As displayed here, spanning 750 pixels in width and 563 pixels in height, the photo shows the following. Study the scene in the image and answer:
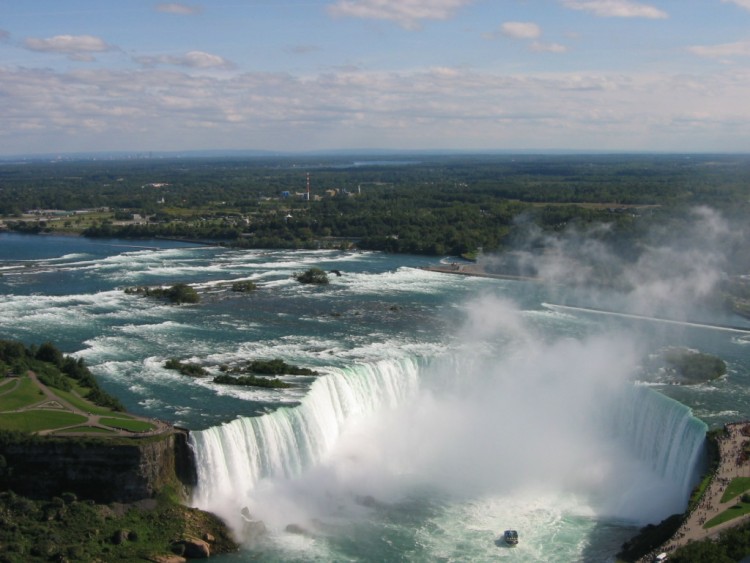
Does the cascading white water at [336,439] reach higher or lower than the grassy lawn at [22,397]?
lower

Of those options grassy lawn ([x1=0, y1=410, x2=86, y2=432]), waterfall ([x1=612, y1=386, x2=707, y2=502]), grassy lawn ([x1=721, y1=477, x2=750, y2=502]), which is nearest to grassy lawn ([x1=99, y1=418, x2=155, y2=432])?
grassy lawn ([x1=0, y1=410, x2=86, y2=432])

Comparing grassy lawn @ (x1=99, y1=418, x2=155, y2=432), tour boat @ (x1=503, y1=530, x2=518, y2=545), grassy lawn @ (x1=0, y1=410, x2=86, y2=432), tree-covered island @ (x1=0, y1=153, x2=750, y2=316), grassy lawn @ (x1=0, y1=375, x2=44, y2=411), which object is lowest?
tour boat @ (x1=503, y1=530, x2=518, y2=545)

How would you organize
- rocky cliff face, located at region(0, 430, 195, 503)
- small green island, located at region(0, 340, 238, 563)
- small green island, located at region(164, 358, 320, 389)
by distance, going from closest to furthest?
small green island, located at region(0, 340, 238, 563), rocky cliff face, located at region(0, 430, 195, 503), small green island, located at region(164, 358, 320, 389)

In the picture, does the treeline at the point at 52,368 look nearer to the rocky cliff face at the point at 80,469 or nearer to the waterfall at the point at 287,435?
the rocky cliff face at the point at 80,469

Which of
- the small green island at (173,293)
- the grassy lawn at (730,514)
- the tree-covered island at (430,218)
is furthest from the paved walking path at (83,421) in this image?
→ the tree-covered island at (430,218)

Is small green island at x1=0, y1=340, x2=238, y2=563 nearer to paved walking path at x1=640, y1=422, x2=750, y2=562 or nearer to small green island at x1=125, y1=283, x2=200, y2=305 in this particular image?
paved walking path at x1=640, y1=422, x2=750, y2=562

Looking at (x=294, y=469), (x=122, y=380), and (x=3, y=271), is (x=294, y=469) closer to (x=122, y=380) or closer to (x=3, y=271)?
(x=122, y=380)

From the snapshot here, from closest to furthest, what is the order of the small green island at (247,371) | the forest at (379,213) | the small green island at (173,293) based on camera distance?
the small green island at (247,371)
the small green island at (173,293)
the forest at (379,213)
